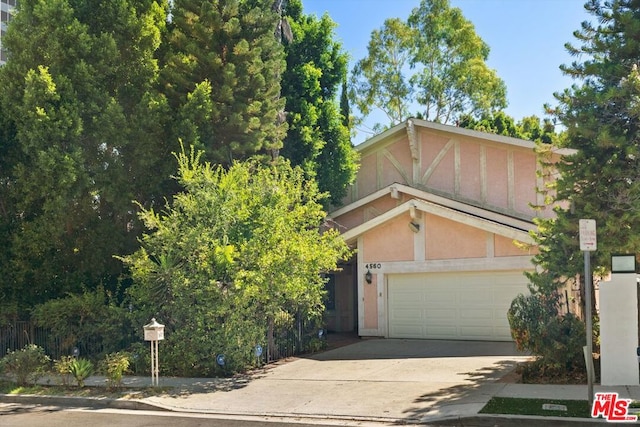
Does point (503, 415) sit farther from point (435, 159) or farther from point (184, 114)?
point (435, 159)

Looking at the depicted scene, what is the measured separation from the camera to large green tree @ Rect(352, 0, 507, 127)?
37.8 metres

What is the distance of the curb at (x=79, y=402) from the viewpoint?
10.8 meters

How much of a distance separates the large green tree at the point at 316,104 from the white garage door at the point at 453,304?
4.68 m

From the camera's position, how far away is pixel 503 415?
8.64 m

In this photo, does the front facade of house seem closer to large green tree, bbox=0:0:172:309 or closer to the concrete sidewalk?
the concrete sidewalk

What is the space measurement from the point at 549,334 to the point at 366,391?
363 centimetres

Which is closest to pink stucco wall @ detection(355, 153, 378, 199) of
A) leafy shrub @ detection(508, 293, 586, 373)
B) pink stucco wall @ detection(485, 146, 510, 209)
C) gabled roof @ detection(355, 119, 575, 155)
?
gabled roof @ detection(355, 119, 575, 155)

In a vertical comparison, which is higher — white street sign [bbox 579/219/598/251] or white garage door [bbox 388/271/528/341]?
white street sign [bbox 579/219/598/251]

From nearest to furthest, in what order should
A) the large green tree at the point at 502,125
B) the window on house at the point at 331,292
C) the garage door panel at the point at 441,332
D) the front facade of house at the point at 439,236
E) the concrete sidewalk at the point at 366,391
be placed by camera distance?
the concrete sidewalk at the point at 366,391 → the front facade of house at the point at 439,236 → the garage door panel at the point at 441,332 → the window on house at the point at 331,292 → the large green tree at the point at 502,125

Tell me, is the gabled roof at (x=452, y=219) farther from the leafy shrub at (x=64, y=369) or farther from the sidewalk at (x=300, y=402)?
the leafy shrub at (x=64, y=369)

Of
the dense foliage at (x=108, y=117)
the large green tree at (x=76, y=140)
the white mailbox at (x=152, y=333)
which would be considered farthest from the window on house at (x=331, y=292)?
the white mailbox at (x=152, y=333)

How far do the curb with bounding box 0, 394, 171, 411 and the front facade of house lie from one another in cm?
951

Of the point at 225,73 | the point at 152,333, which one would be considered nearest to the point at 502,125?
the point at 225,73

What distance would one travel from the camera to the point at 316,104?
69.0 ft
